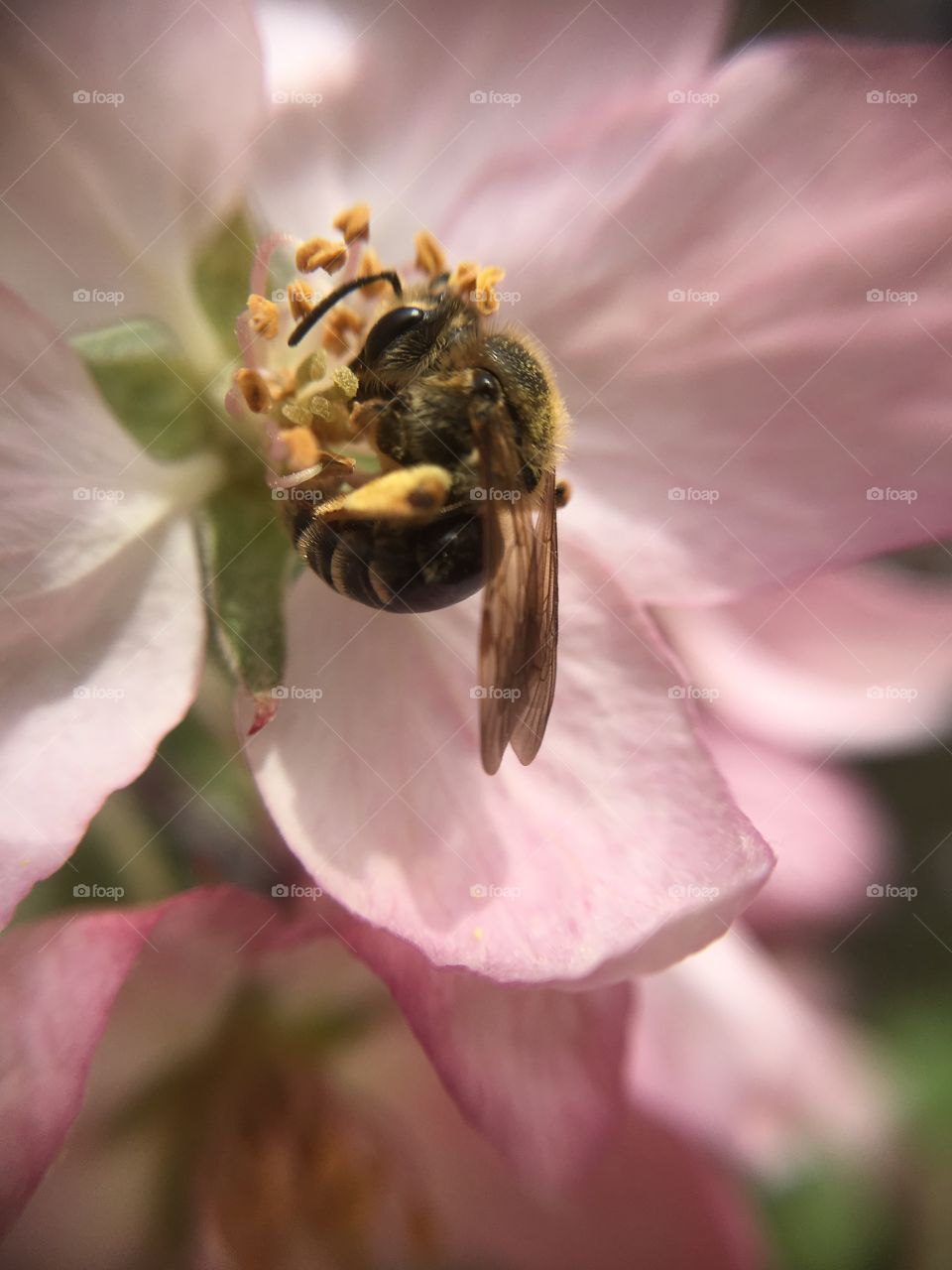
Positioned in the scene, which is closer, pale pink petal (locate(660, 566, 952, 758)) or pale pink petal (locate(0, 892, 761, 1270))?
pale pink petal (locate(0, 892, 761, 1270))

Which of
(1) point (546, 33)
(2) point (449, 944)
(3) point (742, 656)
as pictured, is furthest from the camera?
(3) point (742, 656)

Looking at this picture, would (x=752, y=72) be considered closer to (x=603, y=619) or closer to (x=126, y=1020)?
(x=603, y=619)

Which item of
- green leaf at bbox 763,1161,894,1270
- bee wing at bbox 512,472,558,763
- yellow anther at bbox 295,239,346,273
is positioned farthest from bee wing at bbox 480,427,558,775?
green leaf at bbox 763,1161,894,1270

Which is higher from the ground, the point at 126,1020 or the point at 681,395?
the point at 681,395

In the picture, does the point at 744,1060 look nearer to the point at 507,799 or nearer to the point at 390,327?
the point at 507,799

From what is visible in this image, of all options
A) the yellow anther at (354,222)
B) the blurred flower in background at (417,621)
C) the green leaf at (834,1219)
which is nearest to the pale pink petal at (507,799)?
the blurred flower in background at (417,621)

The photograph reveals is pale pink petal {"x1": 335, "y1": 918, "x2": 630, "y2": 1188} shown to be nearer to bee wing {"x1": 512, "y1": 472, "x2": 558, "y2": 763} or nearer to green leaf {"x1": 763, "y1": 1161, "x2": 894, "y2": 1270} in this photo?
bee wing {"x1": 512, "y1": 472, "x2": 558, "y2": 763}

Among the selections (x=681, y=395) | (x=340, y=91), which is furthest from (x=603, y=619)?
(x=340, y=91)

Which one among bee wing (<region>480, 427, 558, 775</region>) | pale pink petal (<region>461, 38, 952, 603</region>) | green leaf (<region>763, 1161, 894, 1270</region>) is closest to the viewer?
bee wing (<region>480, 427, 558, 775</region>)

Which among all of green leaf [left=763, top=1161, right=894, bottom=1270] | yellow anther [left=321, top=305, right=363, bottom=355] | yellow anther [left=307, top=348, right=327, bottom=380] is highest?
yellow anther [left=321, top=305, right=363, bottom=355]
